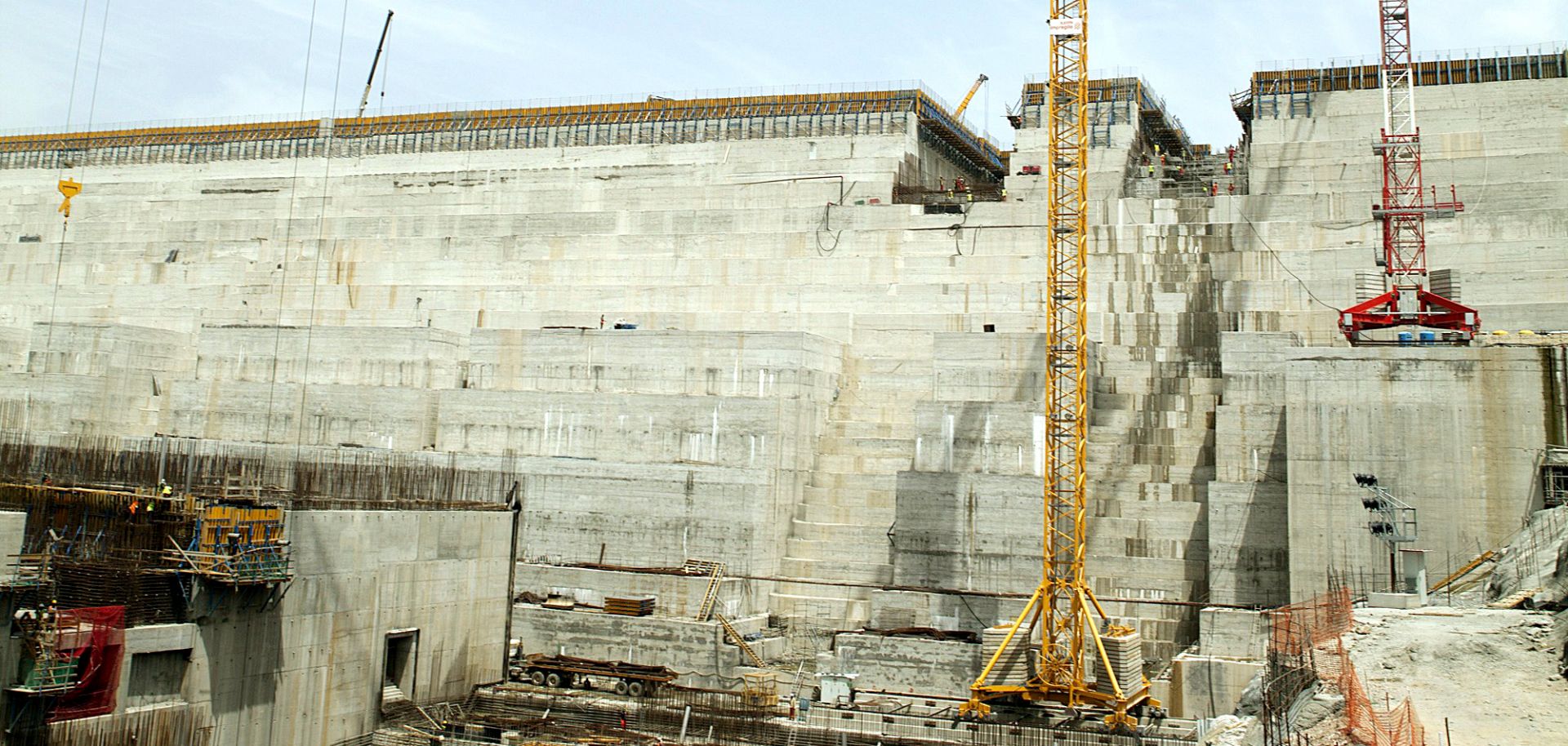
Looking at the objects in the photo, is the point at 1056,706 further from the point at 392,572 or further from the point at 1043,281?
the point at 1043,281

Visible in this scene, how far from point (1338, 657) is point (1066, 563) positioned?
13421 mm

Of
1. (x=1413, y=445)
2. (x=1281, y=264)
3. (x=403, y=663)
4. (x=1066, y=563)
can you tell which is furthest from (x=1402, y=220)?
(x=403, y=663)

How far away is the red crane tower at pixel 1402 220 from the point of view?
43.2 meters

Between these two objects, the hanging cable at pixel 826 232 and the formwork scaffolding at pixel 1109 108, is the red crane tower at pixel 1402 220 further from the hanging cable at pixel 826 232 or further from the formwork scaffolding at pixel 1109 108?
the hanging cable at pixel 826 232

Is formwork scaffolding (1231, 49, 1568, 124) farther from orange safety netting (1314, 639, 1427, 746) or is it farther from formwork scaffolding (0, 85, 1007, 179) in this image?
orange safety netting (1314, 639, 1427, 746)

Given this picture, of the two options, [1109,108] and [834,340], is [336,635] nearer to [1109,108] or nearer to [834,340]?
[834,340]

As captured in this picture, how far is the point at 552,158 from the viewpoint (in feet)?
225

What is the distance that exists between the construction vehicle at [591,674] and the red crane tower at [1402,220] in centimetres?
2459

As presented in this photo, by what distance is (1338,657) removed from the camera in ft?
97.7

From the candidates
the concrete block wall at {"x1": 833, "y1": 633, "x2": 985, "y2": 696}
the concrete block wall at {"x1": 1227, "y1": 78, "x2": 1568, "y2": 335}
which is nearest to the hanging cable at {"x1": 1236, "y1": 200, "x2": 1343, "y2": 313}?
the concrete block wall at {"x1": 1227, "y1": 78, "x2": 1568, "y2": 335}

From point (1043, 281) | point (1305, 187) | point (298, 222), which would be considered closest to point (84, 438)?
point (298, 222)

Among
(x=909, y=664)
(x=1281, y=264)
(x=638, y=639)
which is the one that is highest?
(x=1281, y=264)

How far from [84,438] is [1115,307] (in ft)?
136

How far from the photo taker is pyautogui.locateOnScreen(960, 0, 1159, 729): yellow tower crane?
119 ft
